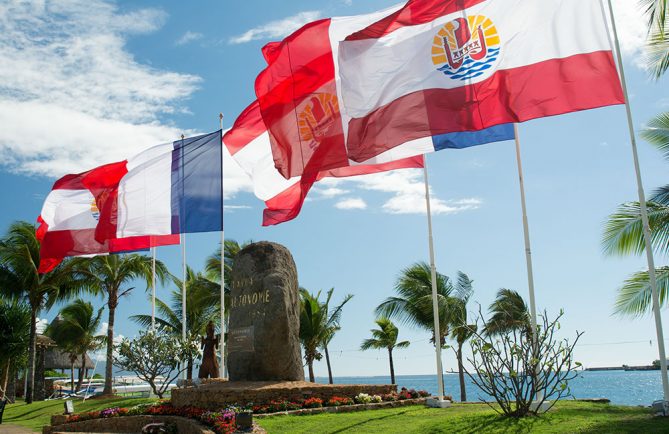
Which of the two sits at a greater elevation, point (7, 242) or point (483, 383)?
point (7, 242)

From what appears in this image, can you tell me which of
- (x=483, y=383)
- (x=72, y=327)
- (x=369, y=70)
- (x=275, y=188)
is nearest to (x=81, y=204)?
(x=275, y=188)

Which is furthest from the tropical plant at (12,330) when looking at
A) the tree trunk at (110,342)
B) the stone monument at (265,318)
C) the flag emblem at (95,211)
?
the stone monument at (265,318)

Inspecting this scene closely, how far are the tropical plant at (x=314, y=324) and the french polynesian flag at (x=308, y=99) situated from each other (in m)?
21.2

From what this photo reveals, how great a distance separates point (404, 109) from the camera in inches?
473

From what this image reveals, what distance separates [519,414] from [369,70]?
7277 mm

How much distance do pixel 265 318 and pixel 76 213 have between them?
8.54 meters

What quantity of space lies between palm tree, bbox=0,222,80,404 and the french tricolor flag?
1297 centimetres

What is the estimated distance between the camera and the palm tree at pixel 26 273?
33.9m

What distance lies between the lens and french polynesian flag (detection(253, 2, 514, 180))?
1366cm

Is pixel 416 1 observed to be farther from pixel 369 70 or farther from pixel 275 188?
pixel 275 188

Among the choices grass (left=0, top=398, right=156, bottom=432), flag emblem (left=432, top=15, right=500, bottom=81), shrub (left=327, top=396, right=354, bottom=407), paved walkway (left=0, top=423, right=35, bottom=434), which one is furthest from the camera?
grass (left=0, top=398, right=156, bottom=432)

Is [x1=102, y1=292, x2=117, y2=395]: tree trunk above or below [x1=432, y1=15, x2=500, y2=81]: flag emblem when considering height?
below

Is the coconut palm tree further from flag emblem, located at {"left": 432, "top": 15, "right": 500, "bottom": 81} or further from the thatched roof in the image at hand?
the thatched roof

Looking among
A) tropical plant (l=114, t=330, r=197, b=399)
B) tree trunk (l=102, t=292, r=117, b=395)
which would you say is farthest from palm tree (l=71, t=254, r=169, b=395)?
tropical plant (l=114, t=330, r=197, b=399)
